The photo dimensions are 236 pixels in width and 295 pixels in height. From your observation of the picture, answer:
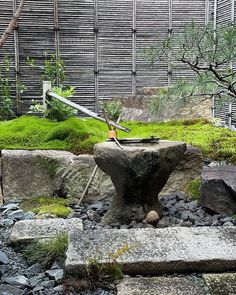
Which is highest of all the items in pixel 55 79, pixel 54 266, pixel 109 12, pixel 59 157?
pixel 109 12

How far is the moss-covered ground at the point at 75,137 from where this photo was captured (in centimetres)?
409

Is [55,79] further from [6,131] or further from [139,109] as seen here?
[6,131]

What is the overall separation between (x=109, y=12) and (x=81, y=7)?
1.46ft

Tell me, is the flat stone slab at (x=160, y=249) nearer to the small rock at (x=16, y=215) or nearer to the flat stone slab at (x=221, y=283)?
the flat stone slab at (x=221, y=283)

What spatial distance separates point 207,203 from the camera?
3.16m

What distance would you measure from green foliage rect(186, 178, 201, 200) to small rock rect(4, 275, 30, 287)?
1.66m

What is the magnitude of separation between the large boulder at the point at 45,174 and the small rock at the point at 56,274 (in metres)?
1.42

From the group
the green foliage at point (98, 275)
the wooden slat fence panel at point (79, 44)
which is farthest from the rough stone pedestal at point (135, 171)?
the wooden slat fence panel at point (79, 44)

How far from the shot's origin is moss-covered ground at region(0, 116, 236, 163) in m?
4.09

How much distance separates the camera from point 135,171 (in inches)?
110

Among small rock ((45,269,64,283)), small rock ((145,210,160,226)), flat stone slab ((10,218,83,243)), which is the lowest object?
small rock ((45,269,64,283))

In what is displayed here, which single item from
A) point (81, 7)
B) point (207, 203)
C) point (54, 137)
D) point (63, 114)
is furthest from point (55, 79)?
point (207, 203)

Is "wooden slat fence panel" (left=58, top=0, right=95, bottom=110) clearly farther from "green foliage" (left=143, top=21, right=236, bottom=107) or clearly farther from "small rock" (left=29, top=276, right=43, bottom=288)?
"small rock" (left=29, top=276, right=43, bottom=288)

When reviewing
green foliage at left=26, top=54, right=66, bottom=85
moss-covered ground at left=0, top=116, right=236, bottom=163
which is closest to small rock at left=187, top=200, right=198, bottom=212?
moss-covered ground at left=0, top=116, right=236, bottom=163
